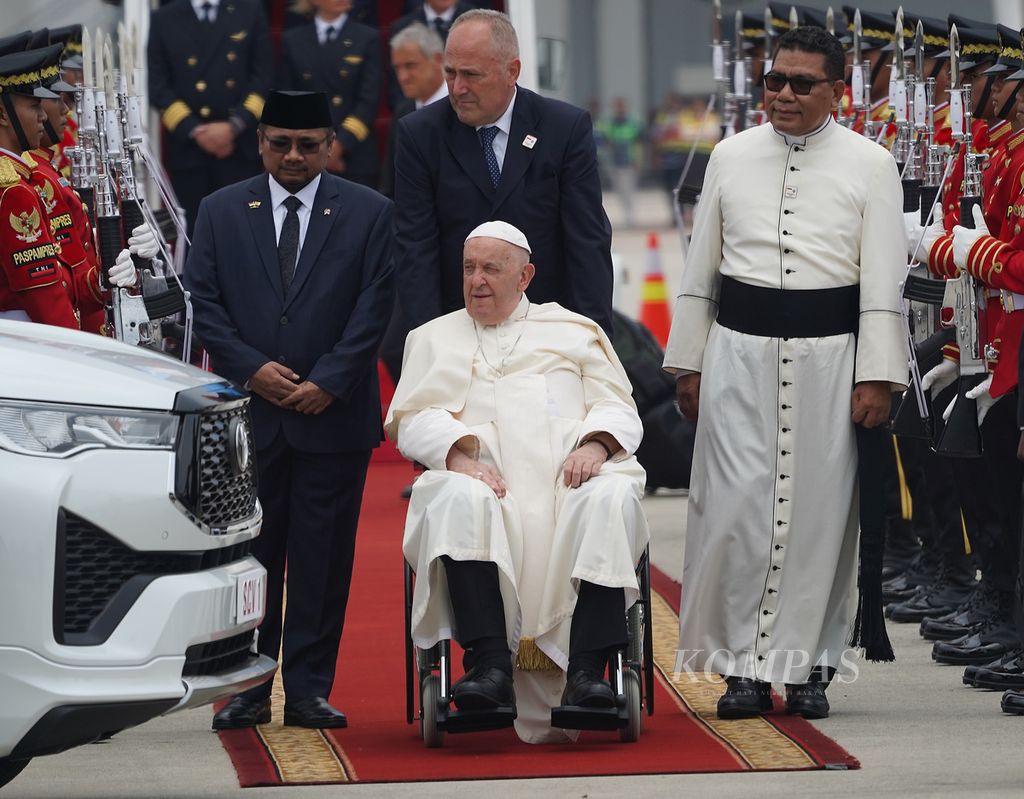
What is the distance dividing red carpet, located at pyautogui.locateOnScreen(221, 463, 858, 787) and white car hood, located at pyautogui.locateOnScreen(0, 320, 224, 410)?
112 cm

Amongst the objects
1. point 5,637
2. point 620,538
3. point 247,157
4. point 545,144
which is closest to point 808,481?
point 620,538

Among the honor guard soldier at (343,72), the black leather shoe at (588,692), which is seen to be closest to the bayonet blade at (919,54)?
the black leather shoe at (588,692)

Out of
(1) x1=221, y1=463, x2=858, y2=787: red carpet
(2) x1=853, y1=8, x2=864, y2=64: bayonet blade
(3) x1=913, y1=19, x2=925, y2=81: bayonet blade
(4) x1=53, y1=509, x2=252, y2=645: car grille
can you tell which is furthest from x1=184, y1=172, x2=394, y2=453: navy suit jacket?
(2) x1=853, y1=8, x2=864, y2=64: bayonet blade

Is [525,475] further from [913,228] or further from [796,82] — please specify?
[913,228]

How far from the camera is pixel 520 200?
22.2 feet

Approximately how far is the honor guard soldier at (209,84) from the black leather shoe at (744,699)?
697cm

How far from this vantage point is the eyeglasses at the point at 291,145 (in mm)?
6609

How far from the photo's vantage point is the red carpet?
18.8 ft

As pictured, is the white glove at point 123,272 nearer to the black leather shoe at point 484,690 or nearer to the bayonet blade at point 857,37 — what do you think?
the black leather shoe at point 484,690

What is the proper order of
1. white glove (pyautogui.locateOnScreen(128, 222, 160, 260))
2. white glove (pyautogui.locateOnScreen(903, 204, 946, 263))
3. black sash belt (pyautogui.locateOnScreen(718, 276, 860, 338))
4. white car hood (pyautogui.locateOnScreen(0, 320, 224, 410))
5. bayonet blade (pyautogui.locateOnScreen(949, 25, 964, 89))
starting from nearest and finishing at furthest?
white car hood (pyautogui.locateOnScreen(0, 320, 224, 410)) → black sash belt (pyautogui.locateOnScreen(718, 276, 860, 338)) → white glove (pyautogui.locateOnScreen(128, 222, 160, 260)) → white glove (pyautogui.locateOnScreen(903, 204, 946, 263)) → bayonet blade (pyautogui.locateOnScreen(949, 25, 964, 89))

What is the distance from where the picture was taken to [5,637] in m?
4.75

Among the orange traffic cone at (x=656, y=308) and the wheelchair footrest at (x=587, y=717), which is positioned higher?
the wheelchair footrest at (x=587, y=717)

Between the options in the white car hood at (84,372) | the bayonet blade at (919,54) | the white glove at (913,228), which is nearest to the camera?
the white car hood at (84,372)

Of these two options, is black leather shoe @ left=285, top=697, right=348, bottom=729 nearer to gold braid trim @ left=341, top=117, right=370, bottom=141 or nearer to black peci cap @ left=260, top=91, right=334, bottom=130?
black peci cap @ left=260, top=91, right=334, bottom=130
